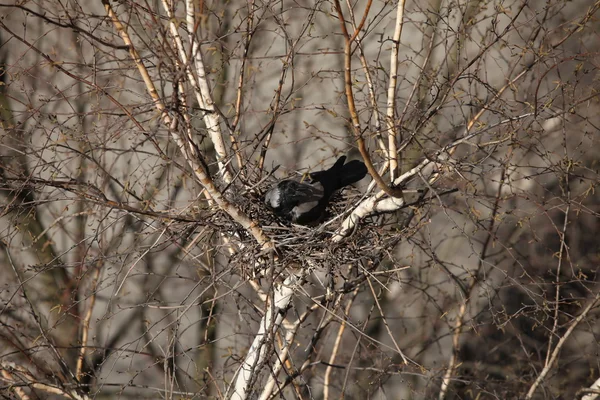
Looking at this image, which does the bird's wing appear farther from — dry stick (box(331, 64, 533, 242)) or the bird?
dry stick (box(331, 64, 533, 242))

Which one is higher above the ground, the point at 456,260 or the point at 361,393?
the point at 456,260

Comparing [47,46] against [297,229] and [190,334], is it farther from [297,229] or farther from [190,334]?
[297,229]

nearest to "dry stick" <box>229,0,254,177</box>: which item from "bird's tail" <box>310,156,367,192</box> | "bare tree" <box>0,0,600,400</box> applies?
"bare tree" <box>0,0,600,400</box>

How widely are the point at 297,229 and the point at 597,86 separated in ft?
4.72

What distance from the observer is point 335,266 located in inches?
103

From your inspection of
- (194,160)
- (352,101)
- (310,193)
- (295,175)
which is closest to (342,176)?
(310,193)

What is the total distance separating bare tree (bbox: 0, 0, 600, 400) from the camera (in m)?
2.36

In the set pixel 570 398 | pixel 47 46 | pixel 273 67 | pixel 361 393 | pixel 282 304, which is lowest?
pixel 570 398

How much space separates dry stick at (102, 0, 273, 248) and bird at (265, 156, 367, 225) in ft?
0.65

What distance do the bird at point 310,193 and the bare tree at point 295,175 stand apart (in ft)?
0.26

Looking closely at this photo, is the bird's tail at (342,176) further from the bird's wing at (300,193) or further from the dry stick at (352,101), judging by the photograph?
the dry stick at (352,101)

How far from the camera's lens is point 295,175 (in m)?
3.05

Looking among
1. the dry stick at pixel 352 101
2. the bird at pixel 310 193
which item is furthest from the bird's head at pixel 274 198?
the dry stick at pixel 352 101

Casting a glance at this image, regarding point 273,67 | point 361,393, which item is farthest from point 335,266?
point 273,67
